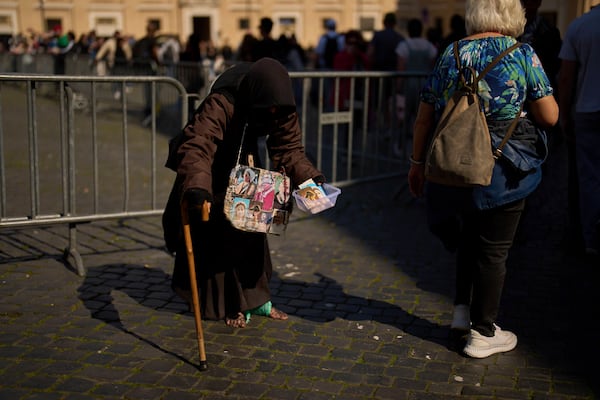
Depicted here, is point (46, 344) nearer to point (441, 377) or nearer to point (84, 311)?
point (84, 311)

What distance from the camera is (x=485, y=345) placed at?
4.27 meters

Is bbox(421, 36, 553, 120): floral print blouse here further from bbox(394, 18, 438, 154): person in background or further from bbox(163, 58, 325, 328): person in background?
bbox(394, 18, 438, 154): person in background

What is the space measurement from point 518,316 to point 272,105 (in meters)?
2.05

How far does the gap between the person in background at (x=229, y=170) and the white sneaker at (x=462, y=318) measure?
1.03m

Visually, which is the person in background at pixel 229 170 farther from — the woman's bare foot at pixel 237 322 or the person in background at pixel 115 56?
the person in background at pixel 115 56

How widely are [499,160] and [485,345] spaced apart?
0.98m

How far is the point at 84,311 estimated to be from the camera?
4.92 metres

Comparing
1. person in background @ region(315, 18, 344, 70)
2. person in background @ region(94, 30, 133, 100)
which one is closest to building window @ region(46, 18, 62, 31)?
person in background @ region(94, 30, 133, 100)

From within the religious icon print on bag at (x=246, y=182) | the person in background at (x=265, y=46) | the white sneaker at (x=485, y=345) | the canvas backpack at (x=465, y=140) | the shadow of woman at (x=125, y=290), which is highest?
the person in background at (x=265, y=46)

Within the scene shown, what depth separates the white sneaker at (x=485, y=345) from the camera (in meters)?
4.26

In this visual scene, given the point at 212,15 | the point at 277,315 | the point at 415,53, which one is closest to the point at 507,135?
the point at 277,315

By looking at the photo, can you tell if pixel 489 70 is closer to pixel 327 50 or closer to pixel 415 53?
pixel 415 53

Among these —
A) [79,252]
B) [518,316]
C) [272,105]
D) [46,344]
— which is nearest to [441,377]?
[518,316]

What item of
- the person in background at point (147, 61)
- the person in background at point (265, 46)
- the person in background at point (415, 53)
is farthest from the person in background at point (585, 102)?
the person in background at point (147, 61)
